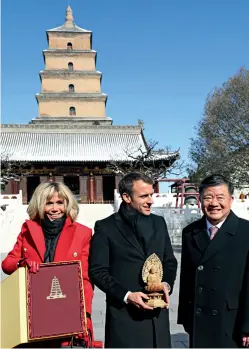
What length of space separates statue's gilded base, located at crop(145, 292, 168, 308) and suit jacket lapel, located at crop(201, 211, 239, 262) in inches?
13.8

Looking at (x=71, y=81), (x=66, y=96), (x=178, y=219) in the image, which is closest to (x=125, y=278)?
(x=178, y=219)

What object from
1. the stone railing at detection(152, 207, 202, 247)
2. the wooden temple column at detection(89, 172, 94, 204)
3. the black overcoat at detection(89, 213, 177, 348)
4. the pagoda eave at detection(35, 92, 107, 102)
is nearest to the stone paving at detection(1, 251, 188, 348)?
the black overcoat at detection(89, 213, 177, 348)

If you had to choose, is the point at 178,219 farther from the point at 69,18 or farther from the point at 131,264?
the point at 69,18

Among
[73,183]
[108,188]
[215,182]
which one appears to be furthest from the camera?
[73,183]

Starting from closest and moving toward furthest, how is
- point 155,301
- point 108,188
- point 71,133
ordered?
point 155,301, point 108,188, point 71,133

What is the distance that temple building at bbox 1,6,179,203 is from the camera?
925 inches

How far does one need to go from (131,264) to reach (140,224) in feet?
0.67

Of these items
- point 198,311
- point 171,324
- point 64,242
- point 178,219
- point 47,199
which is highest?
point 47,199

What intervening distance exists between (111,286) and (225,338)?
0.64 meters

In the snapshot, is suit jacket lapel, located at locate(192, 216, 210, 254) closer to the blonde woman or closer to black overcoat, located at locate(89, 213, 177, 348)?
black overcoat, located at locate(89, 213, 177, 348)

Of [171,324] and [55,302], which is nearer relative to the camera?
[55,302]

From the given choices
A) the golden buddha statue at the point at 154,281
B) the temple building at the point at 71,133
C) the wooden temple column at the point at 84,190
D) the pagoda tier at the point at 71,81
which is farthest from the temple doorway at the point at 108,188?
the golden buddha statue at the point at 154,281

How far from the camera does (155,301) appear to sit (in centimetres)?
186

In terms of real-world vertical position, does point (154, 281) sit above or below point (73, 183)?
below
